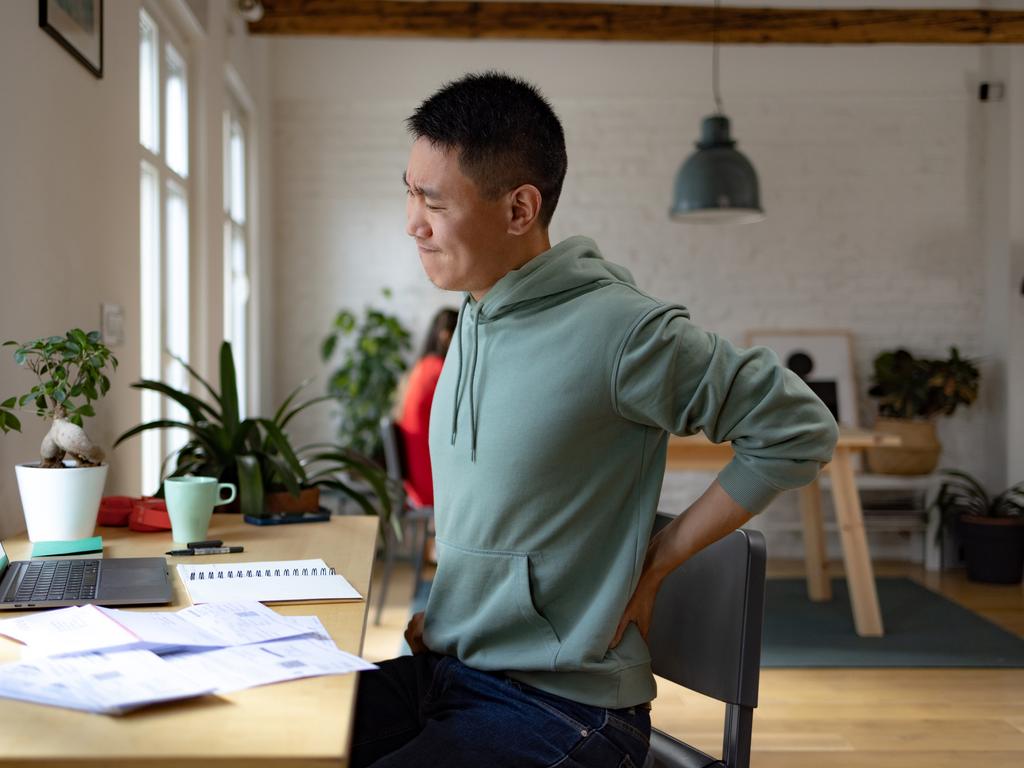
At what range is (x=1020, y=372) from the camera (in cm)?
570

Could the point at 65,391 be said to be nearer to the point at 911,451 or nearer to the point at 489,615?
the point at 489,615

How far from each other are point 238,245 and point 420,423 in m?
1.29

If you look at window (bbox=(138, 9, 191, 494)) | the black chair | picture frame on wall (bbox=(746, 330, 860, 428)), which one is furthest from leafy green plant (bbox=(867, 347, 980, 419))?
the black chair

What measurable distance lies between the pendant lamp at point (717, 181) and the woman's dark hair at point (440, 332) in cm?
111

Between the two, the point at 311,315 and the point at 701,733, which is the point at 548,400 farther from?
the point at 311,315

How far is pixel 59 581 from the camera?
1.36m

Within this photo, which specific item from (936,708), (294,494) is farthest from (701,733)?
(294,494)

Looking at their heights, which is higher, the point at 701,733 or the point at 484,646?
the point at 484,646

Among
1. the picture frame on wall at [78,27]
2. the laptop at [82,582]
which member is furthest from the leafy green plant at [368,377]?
the laptop at [82,582]

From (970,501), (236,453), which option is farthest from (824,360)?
(236,453)

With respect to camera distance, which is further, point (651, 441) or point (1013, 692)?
point (1013, 692)

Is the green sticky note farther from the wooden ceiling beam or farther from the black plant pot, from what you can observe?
the black plant pot

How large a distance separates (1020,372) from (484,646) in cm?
518

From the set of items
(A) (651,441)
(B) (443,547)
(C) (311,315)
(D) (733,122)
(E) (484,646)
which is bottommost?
(E) (484,646)
